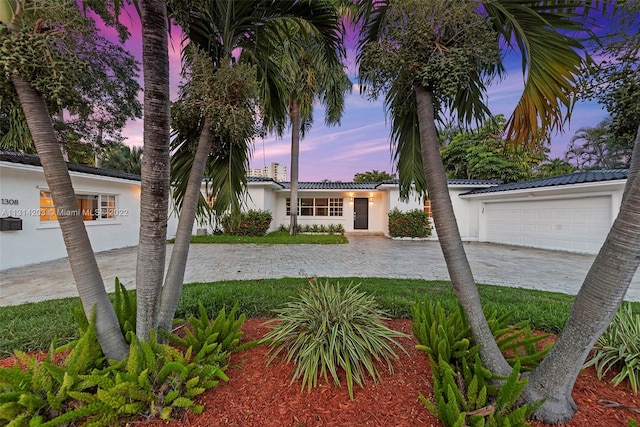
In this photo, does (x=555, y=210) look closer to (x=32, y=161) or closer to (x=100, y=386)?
(x=100, y=386)

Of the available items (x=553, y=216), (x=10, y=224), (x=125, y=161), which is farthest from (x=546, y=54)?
(x=125, y=161)

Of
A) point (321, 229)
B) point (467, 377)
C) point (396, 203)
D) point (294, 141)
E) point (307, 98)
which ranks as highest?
point (307, 98)

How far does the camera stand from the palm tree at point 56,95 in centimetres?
165

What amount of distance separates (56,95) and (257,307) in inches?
110

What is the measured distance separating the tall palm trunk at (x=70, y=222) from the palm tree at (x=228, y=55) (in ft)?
1.18

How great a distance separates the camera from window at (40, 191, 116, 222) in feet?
25.9

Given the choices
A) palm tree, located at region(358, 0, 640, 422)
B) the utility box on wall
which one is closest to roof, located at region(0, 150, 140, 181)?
the utility box on wall

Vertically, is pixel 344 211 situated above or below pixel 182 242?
above

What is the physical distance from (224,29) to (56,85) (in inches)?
56.1

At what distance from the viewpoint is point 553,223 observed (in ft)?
33.8

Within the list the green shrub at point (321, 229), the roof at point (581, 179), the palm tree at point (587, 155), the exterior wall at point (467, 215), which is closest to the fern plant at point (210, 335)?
the roof at point (581, 179)

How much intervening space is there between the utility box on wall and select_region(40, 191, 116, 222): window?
34.9 inches

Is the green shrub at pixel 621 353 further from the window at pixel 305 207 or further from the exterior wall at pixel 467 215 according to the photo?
the window at pixel 305 207

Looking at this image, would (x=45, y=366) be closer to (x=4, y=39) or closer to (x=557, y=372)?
(x=4, y=39)
